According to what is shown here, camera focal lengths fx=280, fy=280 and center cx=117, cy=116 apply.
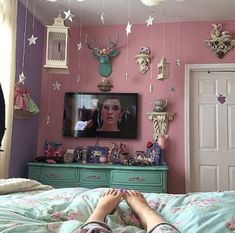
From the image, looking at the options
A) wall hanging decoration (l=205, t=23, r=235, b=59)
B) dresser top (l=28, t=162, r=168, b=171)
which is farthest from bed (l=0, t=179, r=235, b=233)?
wall hanging decoration (l=205, t=23, r=235, b=59)

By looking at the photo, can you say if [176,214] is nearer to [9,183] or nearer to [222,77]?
[9,183]

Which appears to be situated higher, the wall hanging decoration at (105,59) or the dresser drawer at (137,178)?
the wall hanging decoration at (105,59)

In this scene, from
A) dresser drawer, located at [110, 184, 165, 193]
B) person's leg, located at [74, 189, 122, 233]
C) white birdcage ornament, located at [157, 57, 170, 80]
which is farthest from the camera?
white birdcage ornament, located at [157, 57, 170, 80]

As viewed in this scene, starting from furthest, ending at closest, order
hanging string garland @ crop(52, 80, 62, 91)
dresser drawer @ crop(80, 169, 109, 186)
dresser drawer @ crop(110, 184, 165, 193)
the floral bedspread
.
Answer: hanging string garland @ crop(52, 80, 62, 91), dresser drawer @ crop(80, 169, 109, 186), dresser drawer @ crop(110, 184, 165, 193), the floral bedspread

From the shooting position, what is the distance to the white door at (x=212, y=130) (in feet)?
10.7

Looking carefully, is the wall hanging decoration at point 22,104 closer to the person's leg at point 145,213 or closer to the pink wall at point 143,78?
the pink wall at point 143,78

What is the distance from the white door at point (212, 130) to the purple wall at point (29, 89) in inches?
74.5

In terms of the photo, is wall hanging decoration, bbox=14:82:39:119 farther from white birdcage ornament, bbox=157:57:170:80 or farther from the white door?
the white door

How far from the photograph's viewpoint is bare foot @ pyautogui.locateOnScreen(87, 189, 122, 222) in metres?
1.06

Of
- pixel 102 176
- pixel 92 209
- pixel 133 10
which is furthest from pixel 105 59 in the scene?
pixel 92 209

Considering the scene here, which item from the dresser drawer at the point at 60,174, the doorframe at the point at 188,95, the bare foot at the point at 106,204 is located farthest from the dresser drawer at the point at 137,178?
the bare foot at the point at 106,204

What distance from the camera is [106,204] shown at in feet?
→ 3.88

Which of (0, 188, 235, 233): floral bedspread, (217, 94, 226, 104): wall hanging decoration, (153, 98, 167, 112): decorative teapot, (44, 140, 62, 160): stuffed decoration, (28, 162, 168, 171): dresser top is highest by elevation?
(217, 94, 226, 104): wall hanging decoration

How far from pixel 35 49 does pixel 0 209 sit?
2631 mm
